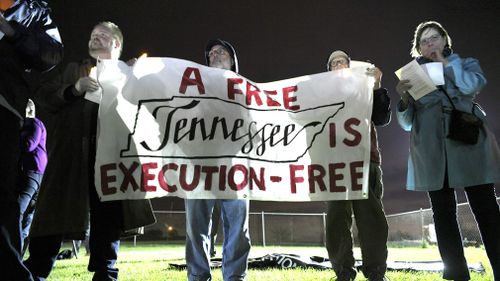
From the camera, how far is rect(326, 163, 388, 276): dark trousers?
11.8 ft

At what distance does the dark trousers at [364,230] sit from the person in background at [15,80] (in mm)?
2529

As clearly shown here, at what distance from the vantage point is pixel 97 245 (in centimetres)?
296

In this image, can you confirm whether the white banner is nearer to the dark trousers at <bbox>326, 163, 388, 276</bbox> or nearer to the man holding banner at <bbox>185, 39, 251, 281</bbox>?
the man holding banner at <bbox>185, 39, 251, 281</bbox>

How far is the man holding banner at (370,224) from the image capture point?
3.60 metres

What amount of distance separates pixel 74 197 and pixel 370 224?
2.34 metres

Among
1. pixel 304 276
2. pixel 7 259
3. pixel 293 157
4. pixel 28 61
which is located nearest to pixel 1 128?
pixel 28 61

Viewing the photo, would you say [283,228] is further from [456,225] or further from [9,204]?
[9,204]

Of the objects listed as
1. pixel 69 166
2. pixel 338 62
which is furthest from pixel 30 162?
pixel 338 62

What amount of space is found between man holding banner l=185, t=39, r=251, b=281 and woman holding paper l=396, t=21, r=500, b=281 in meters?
1.43

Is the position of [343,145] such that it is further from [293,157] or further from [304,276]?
[304,276]

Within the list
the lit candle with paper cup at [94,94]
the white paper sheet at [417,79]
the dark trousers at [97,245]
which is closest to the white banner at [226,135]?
the lit candle with paper cup at [94,94]

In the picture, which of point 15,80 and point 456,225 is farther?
point 456,225

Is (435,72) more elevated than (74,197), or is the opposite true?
(435,72)

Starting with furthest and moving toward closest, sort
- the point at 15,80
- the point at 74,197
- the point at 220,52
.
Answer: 1. the point at 220,52
2. the point at 74,197
3. the point at 15,80
